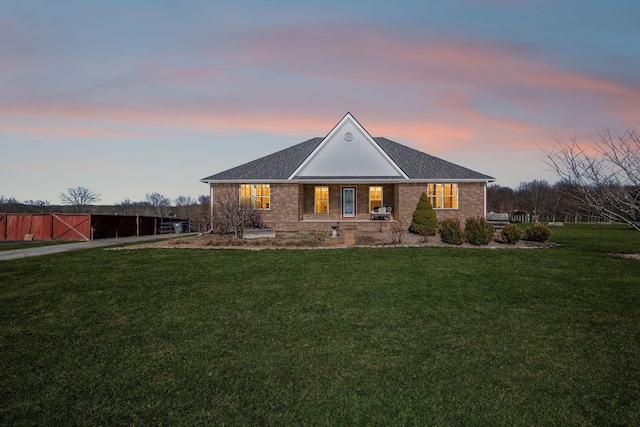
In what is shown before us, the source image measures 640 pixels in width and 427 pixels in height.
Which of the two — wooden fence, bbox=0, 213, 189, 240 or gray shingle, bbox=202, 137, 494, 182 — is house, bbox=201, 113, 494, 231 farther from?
wooden fence, bbox=0, 213, 189, 240

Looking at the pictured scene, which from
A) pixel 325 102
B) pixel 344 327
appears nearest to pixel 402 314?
pixel 344 327

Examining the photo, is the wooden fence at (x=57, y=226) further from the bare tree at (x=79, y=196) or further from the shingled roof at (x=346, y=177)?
the bare tree at (x=79, y=196)

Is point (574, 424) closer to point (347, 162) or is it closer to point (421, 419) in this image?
point (421, 419)

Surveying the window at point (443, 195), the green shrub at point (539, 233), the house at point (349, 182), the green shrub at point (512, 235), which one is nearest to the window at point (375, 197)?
the house at point (349, 182)

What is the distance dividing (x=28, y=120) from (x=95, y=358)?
72.9 ft

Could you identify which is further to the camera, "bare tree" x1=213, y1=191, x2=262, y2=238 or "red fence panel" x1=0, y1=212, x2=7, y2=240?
"red fence panel" x1=0, y1=212, x2=7, y2=240

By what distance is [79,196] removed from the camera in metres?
56.1

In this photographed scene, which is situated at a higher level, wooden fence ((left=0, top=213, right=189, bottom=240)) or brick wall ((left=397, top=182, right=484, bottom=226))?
brick wall ((left=397, top=182, right=484, bottom=226))

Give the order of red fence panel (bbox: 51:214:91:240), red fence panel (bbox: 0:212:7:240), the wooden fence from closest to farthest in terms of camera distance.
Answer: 1. red fence panel (bbox: 51:214:91:240)
2. the wooden fence
3. red fence panel (bbox: 0:212:7:240)

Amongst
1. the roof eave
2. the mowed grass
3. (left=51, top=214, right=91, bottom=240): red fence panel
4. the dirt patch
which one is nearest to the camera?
the mowed grass

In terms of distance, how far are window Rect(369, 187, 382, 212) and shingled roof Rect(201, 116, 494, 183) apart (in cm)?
211

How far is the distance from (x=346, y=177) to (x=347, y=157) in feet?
4.13

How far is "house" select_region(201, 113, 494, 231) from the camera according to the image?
73.8ft

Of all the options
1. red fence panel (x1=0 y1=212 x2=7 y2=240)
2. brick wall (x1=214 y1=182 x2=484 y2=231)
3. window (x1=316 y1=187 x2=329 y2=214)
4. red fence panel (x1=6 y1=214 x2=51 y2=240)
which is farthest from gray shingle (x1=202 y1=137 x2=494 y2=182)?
red fence panel (x1=0 y1=212 x2=7 y2=240)
